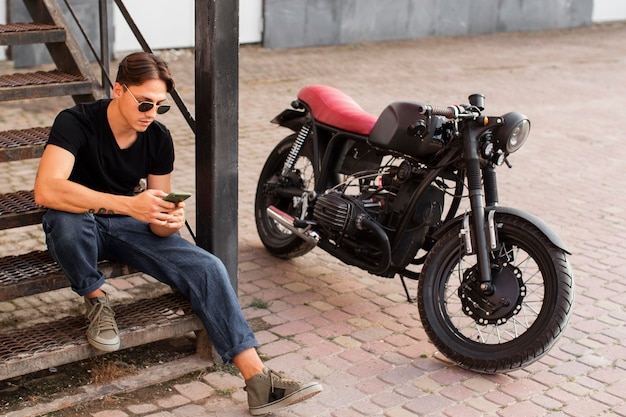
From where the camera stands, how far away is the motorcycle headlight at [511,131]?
4832mm

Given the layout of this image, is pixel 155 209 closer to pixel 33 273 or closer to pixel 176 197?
pixel 176 197

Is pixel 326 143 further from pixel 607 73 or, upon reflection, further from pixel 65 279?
pixel 607 73

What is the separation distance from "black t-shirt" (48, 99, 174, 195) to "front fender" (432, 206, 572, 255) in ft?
4.67

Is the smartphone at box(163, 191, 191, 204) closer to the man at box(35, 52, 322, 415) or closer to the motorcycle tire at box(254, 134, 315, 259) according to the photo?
the man at box(35, 52, 322, 415)

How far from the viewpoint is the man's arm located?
14.1 ft

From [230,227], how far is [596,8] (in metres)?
15.0

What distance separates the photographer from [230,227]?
4930 millimetres

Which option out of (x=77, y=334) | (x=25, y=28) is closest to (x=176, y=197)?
(x=77, y=334)

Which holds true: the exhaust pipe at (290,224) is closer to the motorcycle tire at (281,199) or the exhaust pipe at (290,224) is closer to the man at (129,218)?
the motorcycle tire at (281,199)

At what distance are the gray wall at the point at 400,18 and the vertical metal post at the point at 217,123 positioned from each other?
9506 mm

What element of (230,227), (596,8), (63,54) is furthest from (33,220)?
(596,8)

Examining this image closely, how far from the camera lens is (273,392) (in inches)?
172

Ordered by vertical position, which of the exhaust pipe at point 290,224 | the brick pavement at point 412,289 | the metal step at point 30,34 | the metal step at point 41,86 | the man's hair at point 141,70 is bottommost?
the brick pavement at point 412,289

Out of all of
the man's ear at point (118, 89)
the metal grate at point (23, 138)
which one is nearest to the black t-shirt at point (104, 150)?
the man's ear at point (118, 89)
